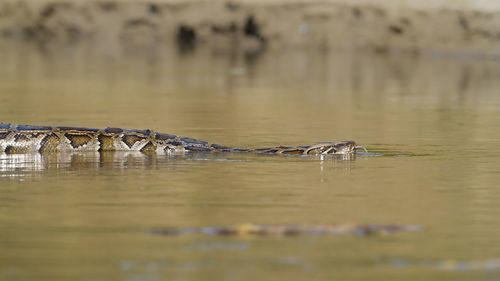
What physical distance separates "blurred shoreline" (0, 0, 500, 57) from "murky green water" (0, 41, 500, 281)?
574 inches

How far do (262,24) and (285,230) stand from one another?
35.6 m

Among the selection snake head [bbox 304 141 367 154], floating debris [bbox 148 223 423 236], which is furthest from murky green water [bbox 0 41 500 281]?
snake head [bbox 304 141 367 154]

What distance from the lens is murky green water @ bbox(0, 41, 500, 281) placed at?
720 centimetres

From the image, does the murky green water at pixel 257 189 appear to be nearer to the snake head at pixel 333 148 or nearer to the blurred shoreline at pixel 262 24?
the snake head at pixel 333 148

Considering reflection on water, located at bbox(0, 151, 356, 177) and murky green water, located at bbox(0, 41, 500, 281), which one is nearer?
murky green water, located at bbox(0, 41, 500, 281)

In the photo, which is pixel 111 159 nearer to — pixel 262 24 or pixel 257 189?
pixel 257 189

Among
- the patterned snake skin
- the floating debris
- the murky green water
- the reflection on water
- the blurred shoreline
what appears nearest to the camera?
the murky green water

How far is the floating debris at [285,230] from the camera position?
8141mm

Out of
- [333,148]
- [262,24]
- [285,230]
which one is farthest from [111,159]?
[262,24]

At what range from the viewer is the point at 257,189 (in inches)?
411

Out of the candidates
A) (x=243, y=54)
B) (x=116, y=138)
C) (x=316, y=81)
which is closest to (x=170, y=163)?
(x=116, y=138)

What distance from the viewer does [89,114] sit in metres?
18.6

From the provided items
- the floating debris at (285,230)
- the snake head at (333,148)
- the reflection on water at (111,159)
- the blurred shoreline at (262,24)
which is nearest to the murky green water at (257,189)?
the reflection on water at (111,159)

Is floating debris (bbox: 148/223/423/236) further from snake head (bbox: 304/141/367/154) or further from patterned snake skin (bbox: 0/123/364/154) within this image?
patterned snake skin (bbox: 0/123/364/154)
